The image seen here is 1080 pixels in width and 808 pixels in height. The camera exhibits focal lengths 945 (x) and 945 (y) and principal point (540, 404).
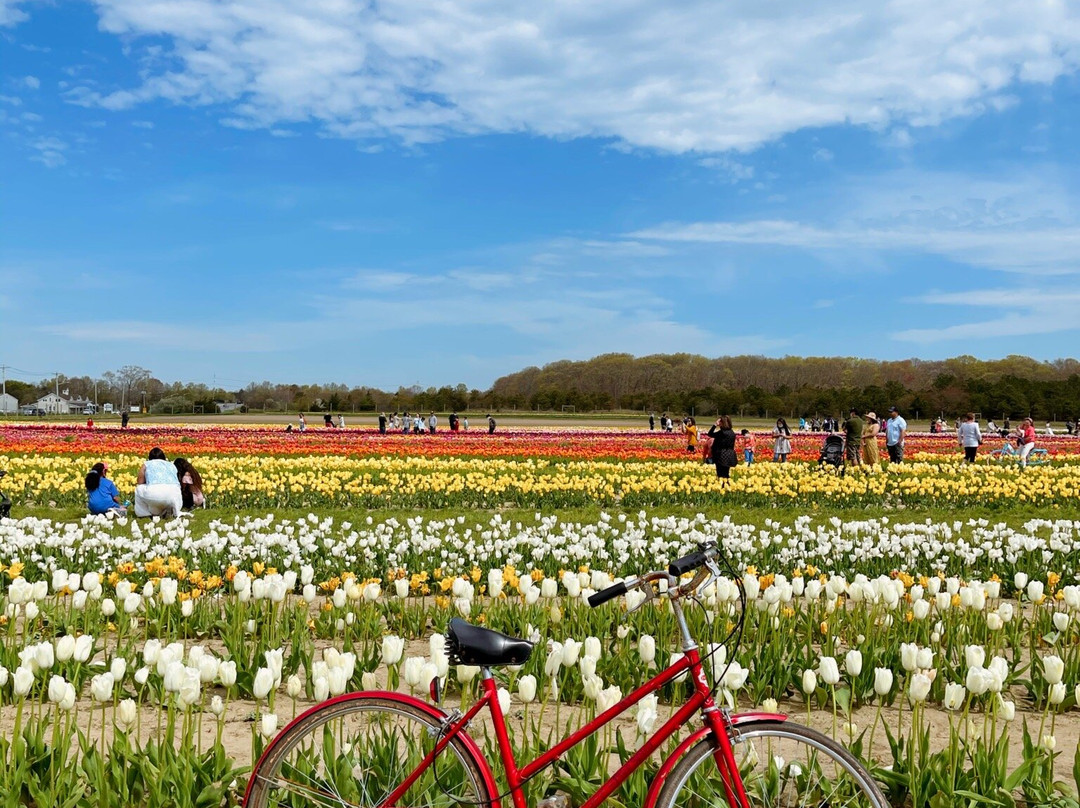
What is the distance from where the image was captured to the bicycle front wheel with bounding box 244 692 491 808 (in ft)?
9.43

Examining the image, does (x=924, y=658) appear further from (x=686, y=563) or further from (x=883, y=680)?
(x=686, y=563)

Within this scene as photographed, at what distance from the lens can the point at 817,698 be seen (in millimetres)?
5195

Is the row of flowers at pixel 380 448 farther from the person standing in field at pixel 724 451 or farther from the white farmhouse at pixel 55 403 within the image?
the white farmhouse at pixel 55 403

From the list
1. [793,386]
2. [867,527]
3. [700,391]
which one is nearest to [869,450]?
[867,527]

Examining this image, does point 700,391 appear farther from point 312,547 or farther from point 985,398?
point 312,547

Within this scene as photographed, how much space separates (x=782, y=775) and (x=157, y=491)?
10066 mm

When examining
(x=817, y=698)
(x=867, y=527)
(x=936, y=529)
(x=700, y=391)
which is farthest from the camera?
(x=700, y=391)

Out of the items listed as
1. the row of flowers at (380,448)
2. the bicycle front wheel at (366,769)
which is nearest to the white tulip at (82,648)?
the bicycle front wheel at (366,769)

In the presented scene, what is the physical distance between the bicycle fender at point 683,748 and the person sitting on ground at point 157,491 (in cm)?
1023

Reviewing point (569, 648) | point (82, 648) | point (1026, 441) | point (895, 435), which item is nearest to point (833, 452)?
point (895, 435)

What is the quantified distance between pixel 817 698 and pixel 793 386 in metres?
133

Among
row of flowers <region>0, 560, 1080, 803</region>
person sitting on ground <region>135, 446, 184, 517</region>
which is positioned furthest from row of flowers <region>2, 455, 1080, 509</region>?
row of flowers <region>0, 560, 1080, 803</region>

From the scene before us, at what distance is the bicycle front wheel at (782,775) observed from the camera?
8.88ft

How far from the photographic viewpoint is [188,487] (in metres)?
13.3
